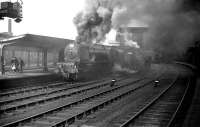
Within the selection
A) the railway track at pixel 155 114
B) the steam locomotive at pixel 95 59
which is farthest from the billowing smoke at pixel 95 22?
the railway track at pixel 155 114

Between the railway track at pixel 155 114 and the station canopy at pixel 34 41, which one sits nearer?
the railway track at pixel 155 114

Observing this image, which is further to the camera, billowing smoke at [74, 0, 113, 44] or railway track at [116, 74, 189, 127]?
billowing smoke at [74, 0, 113, 44]

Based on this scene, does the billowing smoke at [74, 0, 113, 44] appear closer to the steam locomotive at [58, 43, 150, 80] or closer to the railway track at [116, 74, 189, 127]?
the steam locomotive at [58, 43, 150, 80]

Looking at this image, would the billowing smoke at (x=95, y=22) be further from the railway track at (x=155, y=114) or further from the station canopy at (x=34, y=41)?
the railway track at (x=155, y=114)

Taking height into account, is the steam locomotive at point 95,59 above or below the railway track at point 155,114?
above

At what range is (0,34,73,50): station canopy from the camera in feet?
65.6

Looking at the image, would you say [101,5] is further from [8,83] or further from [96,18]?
[8,83]

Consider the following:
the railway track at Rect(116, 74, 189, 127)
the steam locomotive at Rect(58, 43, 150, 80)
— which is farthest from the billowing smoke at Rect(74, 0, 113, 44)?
the railway track at Rect(116, 74, 189, 127)

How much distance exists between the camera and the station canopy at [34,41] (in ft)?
65.6

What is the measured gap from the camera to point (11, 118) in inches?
360

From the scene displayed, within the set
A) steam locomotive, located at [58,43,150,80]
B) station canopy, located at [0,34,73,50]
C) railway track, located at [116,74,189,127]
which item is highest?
station canopy, located at [0,34,73,50]

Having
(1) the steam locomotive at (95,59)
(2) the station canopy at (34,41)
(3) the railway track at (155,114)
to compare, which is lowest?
(3) the railway track at (155,114)

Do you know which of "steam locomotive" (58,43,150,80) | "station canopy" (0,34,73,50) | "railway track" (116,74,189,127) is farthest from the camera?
"steam locomotive" (58,43,150,80)

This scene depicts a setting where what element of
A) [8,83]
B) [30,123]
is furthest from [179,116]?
[8,83]
